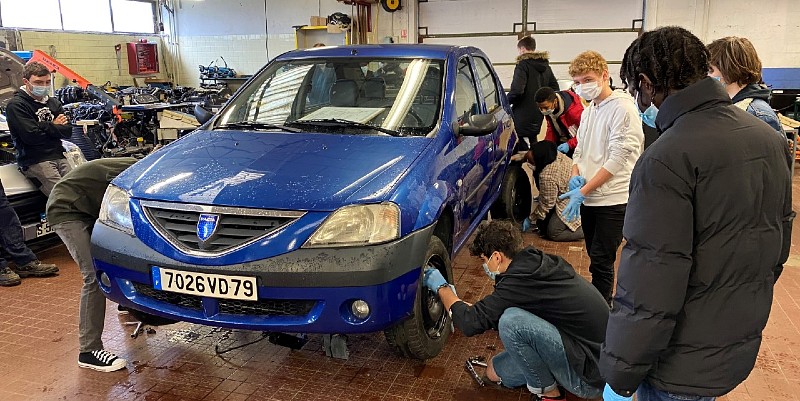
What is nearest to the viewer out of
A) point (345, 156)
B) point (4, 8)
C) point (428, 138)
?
point (345, 156)

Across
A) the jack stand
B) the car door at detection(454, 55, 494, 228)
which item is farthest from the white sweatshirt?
the jack stand

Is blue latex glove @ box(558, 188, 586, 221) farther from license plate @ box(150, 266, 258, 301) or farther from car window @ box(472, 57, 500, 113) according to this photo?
license plate @ box(150, 266, 258, 301)

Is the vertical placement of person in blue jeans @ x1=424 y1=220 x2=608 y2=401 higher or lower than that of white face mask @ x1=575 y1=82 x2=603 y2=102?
lower

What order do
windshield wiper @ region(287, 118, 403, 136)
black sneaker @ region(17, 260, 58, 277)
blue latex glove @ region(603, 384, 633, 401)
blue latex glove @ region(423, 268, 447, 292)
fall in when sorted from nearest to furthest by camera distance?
blue latex glove @ region(603, 384, 633, 401), blue latex glove @ region(423, 268, 447, 292), windshield wiper @ region(287, 118, 403, 136), black sneaker @ region(17, 260, 58, 277)

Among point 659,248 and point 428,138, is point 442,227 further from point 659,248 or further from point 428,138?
point 659,248

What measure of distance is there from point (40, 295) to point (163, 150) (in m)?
1.77

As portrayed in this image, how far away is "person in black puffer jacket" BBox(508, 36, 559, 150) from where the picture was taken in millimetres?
6359

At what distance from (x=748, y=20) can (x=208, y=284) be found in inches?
438

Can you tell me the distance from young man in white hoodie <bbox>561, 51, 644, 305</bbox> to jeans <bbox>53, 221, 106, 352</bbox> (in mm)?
2474

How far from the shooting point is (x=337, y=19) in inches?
479

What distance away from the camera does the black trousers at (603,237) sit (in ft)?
10.3

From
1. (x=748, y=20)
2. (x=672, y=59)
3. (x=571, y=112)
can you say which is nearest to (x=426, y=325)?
(x=672, y=59)

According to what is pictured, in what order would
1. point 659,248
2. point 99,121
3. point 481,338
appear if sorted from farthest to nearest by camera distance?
point 99,121, point 481,338, point 659,248

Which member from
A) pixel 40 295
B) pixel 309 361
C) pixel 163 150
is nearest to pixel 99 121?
pixel 40 295
